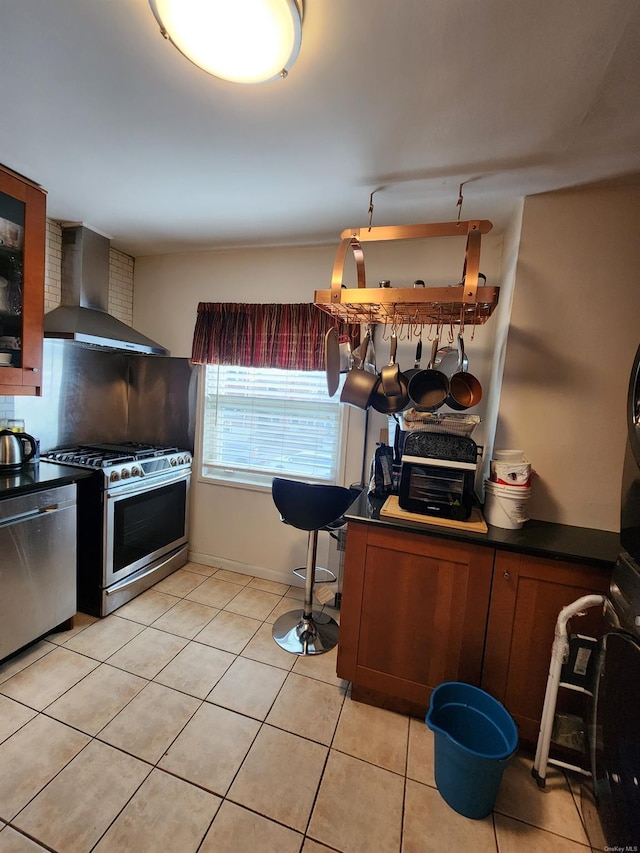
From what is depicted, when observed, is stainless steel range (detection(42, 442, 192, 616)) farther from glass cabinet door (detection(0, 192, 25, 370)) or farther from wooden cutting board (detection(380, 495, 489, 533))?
wooden cutting board (detection(380, 495, 489, 533))

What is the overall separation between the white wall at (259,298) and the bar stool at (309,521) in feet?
1.76

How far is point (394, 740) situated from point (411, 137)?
2.50 m

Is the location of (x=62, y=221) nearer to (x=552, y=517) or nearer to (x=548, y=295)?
(x=548, y=295)

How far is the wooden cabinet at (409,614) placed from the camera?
1531 millimetres

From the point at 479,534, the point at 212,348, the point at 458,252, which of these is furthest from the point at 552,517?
the point at 212,348

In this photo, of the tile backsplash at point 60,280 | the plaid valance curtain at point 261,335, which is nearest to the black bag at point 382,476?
the plaid valance curtain at point 261,335

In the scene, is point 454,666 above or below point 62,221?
below

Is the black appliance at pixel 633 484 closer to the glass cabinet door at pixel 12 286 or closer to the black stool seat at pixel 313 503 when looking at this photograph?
the black stool seat at pixel 313 503

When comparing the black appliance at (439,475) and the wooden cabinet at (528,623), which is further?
the black appliance at (439,475)

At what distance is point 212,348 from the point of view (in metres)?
2.71

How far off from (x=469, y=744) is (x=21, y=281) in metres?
3.13

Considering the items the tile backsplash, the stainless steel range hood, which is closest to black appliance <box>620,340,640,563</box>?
the stainless steel range hood

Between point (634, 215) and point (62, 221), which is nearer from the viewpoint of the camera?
point (634, 215)

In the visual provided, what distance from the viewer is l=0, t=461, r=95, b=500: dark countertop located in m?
1.75
